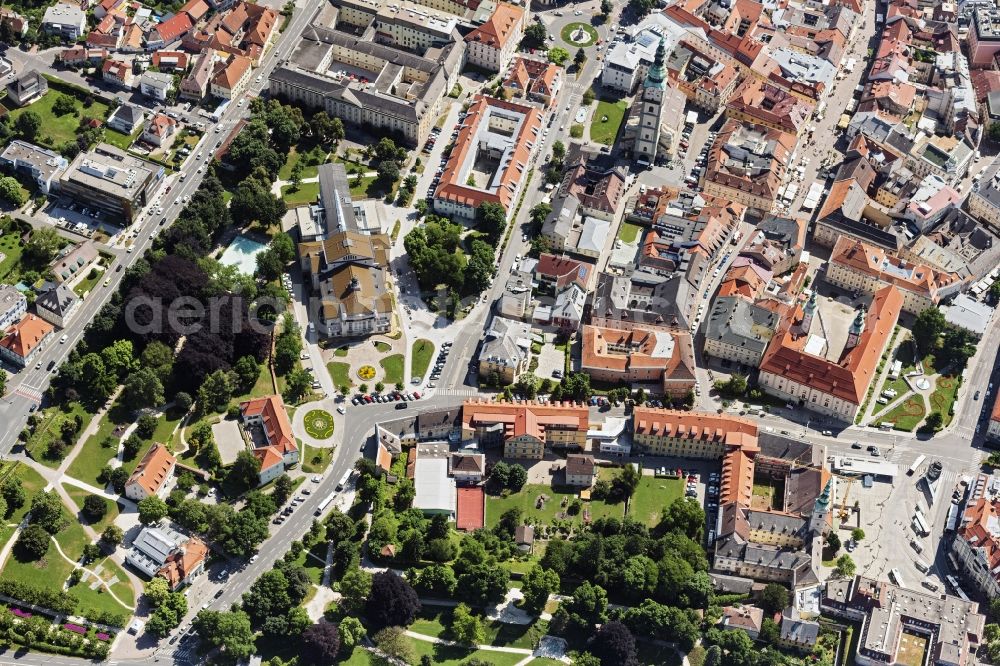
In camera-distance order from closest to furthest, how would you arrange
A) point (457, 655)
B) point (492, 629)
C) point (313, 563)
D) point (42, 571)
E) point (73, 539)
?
1. point (457, 655)
2. point (42, 571)
3. point (492, 629)
4. point (73, 539)
5. point (313, 563)

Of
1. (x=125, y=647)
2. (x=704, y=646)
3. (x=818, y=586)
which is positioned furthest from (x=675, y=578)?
(x=125, y=647)

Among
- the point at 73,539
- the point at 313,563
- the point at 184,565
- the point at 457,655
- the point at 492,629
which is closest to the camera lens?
the point at 457,655

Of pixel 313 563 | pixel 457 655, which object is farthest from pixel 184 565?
pixel 457 655

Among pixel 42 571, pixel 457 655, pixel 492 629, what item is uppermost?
pixel 492 629

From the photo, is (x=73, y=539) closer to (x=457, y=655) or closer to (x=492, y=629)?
(x=457, y=655)

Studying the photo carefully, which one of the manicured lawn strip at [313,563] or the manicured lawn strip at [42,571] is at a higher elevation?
the manicured lawn strip at [313,563]

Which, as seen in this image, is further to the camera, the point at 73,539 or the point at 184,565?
the point at 73,539

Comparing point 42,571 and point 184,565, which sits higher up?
point 184,565

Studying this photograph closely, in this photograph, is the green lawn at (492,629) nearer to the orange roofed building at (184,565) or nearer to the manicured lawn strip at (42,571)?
the orange roofed building at (184,565)

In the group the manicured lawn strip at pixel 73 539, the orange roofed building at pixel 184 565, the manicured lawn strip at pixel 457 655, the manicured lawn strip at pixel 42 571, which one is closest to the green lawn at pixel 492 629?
the manicured lawn strip at pixel 457 655

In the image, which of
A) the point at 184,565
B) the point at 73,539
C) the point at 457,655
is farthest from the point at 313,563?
the point at 73,539

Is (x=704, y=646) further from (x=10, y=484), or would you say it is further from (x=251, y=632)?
(x=10, y=484)

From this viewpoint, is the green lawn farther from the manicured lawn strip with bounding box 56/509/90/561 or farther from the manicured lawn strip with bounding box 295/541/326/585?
the manicured lawn strip with bounding box 56/509/90/561

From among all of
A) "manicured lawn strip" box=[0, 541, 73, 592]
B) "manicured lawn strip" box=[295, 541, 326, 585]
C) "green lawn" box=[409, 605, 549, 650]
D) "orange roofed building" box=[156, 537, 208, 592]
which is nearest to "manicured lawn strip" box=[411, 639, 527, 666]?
"green lawn" box=[409, 605, 549, 650]
